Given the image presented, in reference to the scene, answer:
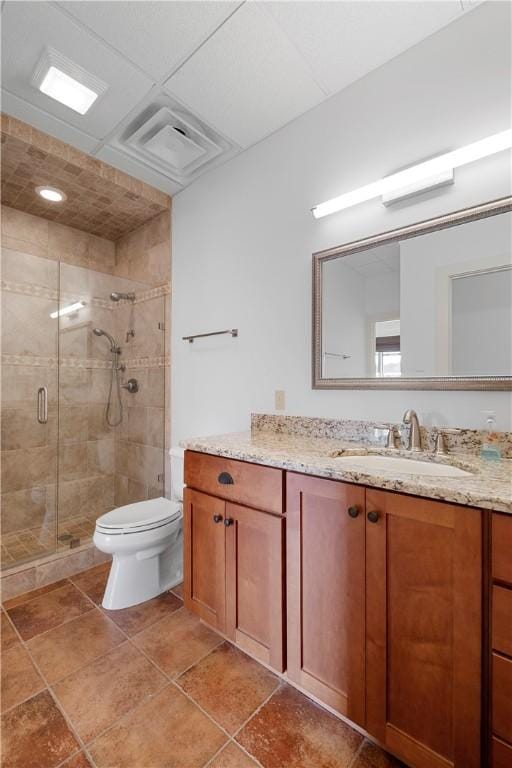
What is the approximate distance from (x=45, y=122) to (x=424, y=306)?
2.17 meters

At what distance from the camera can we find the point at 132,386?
2803mm

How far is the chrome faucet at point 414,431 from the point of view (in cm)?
136

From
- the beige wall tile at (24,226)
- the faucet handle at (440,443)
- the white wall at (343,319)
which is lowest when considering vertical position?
the faucet handle at (440,443)

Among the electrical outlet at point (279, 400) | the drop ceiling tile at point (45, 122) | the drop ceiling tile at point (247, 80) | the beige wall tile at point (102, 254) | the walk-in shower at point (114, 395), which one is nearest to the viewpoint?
the drop ceiling tile at point (247, 80)

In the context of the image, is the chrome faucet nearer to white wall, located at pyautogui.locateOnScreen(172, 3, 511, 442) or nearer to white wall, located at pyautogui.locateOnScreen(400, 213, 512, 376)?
white wall, located at pyautogui.locateOnScreen(172, 3, 511, 442)

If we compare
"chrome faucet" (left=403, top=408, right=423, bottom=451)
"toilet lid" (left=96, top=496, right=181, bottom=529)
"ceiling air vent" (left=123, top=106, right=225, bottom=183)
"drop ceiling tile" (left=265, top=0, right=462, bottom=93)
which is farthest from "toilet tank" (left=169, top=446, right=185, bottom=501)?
"drop ceiling tile" (left=265, top=0, right=462, bottom=93)

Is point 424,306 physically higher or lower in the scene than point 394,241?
lower

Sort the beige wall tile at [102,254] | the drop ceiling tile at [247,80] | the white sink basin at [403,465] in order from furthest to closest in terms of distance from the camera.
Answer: the beige wall tile at [102,254]
the drop ceiling tile at [247,80]
the white sink basin at [403,465]

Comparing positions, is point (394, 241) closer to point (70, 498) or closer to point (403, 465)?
point (403, 465)

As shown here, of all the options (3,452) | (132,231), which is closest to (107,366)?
(3,452)

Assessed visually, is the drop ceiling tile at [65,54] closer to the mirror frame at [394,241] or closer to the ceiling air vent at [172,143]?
the ceiling air vent at [172,143]

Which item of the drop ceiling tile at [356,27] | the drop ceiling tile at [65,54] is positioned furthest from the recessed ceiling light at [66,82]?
the drop ceiling tile at [356,27]

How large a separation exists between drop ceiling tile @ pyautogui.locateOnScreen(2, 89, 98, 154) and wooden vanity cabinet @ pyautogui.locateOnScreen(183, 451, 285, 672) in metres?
1.90

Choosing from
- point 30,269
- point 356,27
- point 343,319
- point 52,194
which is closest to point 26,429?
point 30,269
